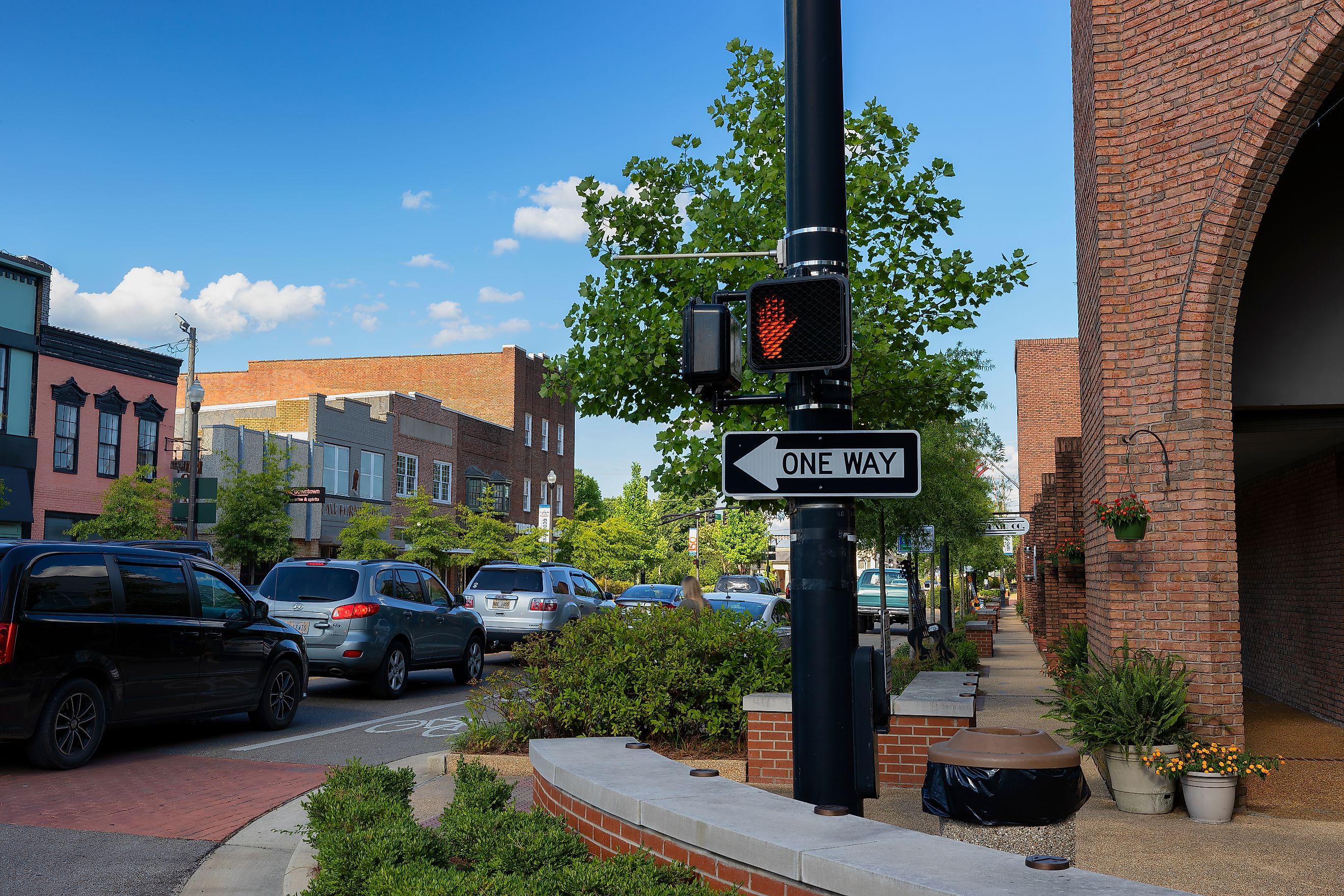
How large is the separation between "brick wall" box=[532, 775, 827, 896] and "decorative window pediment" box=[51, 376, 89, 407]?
2956cm

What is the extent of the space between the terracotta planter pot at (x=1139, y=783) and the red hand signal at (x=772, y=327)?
492 cm

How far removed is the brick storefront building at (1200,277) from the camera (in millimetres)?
8273

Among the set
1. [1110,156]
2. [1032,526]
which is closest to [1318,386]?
[1110,156]

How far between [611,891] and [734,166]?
10565 mm

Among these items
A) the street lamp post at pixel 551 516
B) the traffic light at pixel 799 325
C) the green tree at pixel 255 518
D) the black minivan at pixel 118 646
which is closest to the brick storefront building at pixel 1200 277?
the traffic light at pixel 799 325

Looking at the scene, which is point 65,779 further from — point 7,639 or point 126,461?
point 126,461

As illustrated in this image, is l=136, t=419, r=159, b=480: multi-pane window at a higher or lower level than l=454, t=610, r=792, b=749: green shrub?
higher

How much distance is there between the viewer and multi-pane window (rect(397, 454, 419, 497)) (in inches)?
1907

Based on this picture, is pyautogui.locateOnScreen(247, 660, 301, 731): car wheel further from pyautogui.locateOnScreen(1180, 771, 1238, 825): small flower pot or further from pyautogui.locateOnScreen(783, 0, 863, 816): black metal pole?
pyautogui.locateOnScreen(1180, 771, 1238, 825): small flower pot

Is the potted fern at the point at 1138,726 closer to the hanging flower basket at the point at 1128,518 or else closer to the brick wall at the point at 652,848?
the hanging flower basket at the point at 1128,518

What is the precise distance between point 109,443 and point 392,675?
21.3 metres

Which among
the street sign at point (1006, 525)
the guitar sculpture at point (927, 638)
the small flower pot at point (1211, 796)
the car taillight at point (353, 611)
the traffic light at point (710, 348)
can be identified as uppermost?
the traffic light at point (710, 348)

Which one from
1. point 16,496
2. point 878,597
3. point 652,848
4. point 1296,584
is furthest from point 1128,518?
point 16,496

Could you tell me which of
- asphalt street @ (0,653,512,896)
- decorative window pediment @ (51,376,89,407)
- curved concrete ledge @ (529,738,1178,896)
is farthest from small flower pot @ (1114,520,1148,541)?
decorative window pediment @ (51,376,89,407)
